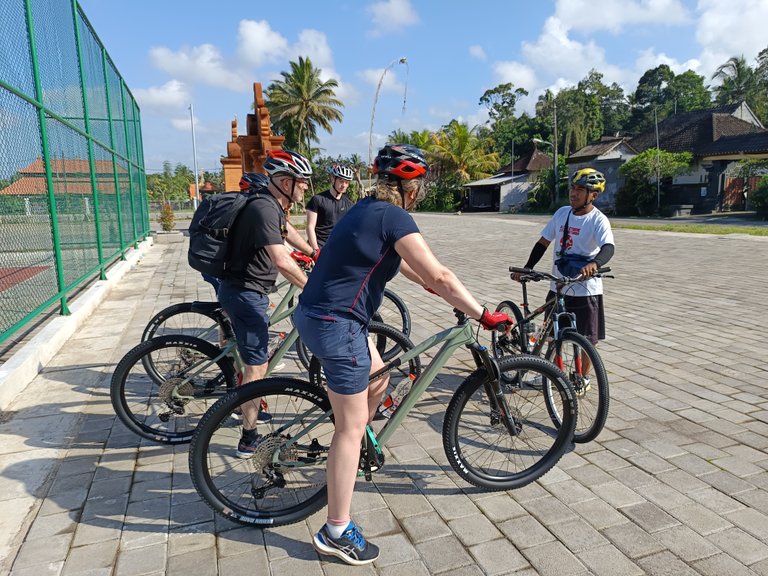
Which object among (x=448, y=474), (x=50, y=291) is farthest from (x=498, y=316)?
(x=50, y=291)

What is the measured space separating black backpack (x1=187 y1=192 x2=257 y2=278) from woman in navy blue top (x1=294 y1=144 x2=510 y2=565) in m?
1.20

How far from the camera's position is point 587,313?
409 centimetres

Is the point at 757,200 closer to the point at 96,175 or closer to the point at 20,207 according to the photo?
the point at 96,175

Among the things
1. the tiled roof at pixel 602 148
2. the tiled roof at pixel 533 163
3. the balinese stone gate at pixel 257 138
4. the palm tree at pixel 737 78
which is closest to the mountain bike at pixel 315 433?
the balinese stone gate at pixel 257 138

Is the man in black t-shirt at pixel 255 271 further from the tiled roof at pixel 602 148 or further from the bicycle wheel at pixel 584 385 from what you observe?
the tiled roof at pixel 602 148

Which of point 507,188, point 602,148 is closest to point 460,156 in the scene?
point 507,188

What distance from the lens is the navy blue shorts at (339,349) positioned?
7.66 feet

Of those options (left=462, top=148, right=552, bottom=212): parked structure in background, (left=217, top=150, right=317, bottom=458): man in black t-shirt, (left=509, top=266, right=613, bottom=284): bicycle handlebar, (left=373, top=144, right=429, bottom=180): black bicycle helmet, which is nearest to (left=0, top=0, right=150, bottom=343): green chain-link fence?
(left=217, top=150, right=317, bottom=458): man in black t-shirt

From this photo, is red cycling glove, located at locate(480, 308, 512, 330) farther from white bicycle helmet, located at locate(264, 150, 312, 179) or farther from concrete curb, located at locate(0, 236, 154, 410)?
concrete curb, located at locate(0, 236, 154, 410)

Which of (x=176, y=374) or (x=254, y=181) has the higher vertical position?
Result: (x=254, y=181)

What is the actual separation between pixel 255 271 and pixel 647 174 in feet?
109

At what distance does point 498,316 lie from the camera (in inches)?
100

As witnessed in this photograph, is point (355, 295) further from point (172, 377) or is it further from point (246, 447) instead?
point (172, 377)

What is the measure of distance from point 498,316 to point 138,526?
82.4 inches
